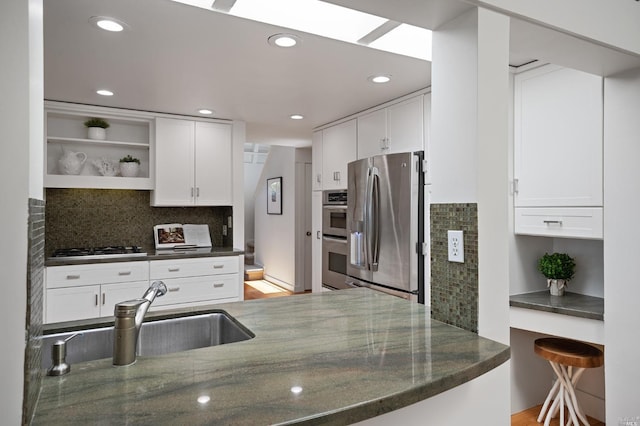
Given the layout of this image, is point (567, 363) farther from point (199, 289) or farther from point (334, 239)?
point (199, 289)

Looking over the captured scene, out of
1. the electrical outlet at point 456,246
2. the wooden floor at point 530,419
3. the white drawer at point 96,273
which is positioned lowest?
the wooden floor at point 530,419

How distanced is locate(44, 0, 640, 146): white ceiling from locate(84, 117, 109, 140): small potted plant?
0.29 meters

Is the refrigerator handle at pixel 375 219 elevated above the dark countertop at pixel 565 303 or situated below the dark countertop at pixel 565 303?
above

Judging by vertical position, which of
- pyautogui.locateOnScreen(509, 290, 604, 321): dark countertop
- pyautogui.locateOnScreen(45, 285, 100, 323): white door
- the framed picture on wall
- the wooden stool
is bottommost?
the wooden stool

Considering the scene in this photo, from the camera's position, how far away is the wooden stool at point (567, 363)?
2.24 metres

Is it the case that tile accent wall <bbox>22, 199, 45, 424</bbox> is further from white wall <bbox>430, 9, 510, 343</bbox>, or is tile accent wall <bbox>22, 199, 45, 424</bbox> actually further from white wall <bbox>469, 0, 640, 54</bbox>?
white wall <bbox>469, 0, 640, 54</bbox>

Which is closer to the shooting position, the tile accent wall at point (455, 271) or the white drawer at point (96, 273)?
the tile accent wall at point (455, 271)

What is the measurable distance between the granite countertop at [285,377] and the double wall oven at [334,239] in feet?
8.03

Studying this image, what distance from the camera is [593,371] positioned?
2590 millimetres

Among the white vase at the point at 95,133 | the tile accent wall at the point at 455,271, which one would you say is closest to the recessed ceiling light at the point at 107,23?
the tile accent wall at the point at 455,271

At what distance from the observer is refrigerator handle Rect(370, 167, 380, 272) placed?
10.9 feet

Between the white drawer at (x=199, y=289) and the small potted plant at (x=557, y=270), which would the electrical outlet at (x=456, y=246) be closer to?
the small potted plant at (x=557, y=270)

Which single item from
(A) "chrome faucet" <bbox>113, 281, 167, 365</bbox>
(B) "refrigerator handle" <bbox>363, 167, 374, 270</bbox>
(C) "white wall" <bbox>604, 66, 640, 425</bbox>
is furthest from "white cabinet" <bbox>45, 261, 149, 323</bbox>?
(C) "white wall" <bbox>604, 66, 640, 425</bbox>

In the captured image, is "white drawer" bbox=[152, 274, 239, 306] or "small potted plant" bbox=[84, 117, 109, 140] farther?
"small potted plant" bbox=[84, 117, 109, 140]
